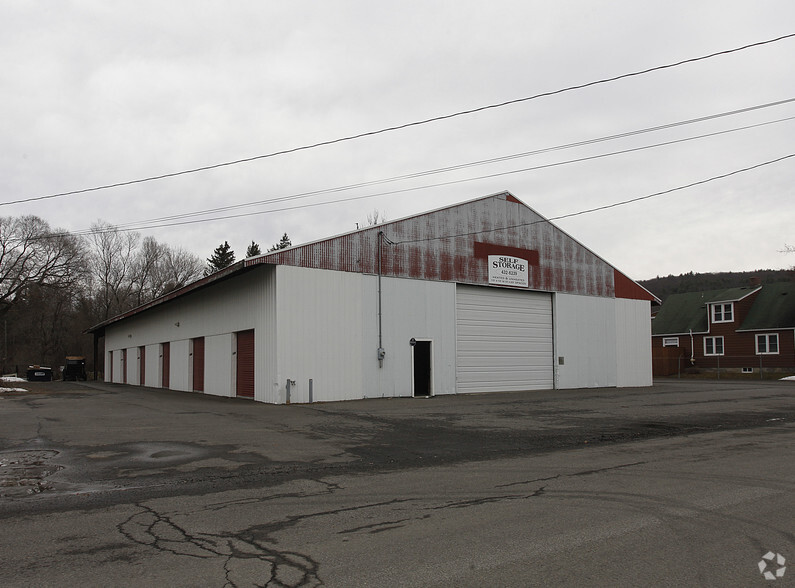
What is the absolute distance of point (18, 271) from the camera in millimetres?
55750

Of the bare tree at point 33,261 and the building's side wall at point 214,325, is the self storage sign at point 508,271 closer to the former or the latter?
the building's side wall at point 214,325

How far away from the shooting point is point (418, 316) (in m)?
24.3

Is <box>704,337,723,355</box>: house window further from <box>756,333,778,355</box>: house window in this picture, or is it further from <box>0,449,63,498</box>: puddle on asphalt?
<box>0,449,63,498</box>: puddle on asphalt

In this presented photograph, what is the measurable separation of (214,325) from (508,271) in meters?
13.1

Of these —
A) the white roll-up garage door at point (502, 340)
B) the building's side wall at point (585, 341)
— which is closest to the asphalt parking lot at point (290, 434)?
the white roll-up garage door at point (502, 340)

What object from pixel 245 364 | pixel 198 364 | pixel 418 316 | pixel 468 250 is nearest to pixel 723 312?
pixel 468 250

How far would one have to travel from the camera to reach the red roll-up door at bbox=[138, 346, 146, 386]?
39.1m

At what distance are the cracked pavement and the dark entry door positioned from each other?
34.3 ft

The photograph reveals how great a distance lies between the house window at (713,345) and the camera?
5341 centimetres

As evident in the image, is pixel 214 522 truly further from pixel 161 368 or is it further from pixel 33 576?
pixel 161 368

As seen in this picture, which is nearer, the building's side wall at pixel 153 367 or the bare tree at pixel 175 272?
the building's side wall at pixel 153 367

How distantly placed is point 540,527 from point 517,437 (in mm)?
6838

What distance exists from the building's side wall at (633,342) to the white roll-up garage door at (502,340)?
516 cm

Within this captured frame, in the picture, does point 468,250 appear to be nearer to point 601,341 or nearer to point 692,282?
point 601,341
